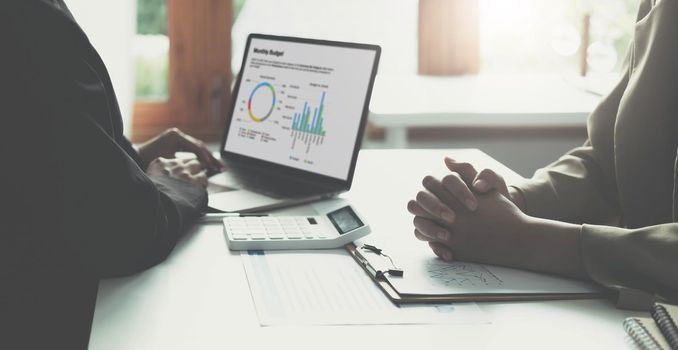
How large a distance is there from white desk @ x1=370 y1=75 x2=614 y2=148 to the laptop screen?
0.73 meters

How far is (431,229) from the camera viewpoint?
1084 mm

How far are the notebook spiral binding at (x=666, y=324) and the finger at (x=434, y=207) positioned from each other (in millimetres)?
327

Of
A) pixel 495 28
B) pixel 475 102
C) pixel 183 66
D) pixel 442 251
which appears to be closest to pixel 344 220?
pixel 442 251

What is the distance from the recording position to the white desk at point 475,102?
7.66 ft

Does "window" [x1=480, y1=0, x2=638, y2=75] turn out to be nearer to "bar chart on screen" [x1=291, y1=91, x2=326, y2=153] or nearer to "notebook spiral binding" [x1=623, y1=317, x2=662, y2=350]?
"bar chart on screen" [x1=291, y1=91, x2=326, y2=153]

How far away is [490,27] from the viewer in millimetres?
3109

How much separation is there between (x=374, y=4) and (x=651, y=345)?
90.5 inches

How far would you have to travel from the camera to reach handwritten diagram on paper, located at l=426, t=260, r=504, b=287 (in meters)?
0.99

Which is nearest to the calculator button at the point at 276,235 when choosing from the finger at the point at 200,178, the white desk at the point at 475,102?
the finger at the point at 200,178

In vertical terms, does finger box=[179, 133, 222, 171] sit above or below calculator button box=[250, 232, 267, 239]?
above

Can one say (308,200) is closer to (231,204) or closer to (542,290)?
(231,204)

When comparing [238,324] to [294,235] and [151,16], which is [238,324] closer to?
[294,235]

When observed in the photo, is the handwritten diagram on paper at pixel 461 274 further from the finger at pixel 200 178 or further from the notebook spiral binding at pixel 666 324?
the finger at pixel 200 178

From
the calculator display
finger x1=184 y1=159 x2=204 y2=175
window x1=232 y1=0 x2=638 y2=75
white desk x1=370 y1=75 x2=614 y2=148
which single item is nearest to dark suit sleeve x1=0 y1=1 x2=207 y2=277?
the calculator display
